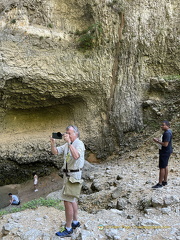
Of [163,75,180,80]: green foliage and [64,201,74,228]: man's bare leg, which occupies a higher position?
[163,75,180,80]: green foliage

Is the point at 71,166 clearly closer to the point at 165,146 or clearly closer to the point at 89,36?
the point at 165,146

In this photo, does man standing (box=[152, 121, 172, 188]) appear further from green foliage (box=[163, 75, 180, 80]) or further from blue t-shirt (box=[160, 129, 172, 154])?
green foliage (box=[163, 75, 180, 80])

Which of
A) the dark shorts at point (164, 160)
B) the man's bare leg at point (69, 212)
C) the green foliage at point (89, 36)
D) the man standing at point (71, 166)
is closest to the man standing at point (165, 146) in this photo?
the dark shorts at point (164, 160)

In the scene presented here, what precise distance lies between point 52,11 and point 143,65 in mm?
4353

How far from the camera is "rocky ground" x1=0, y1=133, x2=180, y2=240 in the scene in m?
2.89

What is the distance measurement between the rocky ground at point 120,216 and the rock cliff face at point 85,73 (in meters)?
4.12

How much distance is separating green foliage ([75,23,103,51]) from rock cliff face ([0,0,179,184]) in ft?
0.12

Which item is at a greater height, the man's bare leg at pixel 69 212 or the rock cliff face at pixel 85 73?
the rock cliff face at pixel 85 73

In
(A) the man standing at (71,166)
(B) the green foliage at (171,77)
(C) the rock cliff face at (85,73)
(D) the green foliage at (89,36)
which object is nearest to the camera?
(A) the man standing at (71,166)

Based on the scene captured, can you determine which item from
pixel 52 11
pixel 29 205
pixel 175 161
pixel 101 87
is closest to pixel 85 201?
pixel 29 205

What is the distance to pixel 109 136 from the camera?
389 inches

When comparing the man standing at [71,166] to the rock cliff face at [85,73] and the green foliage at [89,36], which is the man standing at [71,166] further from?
the green foliage at [89,36]

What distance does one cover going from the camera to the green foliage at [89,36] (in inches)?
339

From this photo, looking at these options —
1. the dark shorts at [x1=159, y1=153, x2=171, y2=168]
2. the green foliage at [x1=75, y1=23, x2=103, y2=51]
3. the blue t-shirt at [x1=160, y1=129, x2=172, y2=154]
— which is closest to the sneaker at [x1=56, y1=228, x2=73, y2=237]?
the dark shorts at [x1=159, y1=153, x2=171, y2=168]
